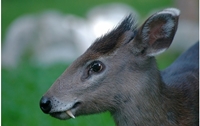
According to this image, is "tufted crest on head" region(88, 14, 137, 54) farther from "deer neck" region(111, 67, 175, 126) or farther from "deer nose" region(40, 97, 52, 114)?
"deer nose" region(40, 97, 52, 114)

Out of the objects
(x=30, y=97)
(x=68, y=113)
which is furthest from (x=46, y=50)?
(x=68, y=113)

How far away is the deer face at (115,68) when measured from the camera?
15.6ft

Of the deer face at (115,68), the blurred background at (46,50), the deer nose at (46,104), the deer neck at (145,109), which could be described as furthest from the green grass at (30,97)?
the deer nose at (46,104)

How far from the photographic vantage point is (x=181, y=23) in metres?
14.0

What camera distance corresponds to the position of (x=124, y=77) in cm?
483

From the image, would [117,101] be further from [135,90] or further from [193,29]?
[193,29]

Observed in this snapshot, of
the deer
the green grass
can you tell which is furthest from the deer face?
the green grass

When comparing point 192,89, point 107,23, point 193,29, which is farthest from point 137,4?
point 192,89

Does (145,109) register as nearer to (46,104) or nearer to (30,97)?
(46,104)

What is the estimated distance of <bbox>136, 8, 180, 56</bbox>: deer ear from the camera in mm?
4824

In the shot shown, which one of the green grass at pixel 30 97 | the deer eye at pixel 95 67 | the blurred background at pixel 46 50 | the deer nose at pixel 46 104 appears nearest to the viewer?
the deer nose at pixel 46 104

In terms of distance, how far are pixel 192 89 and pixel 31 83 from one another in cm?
373

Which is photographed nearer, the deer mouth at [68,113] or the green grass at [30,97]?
the deer mouth at [68,113]

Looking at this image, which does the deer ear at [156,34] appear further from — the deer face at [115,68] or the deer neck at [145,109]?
the deer neck at [145,109]
